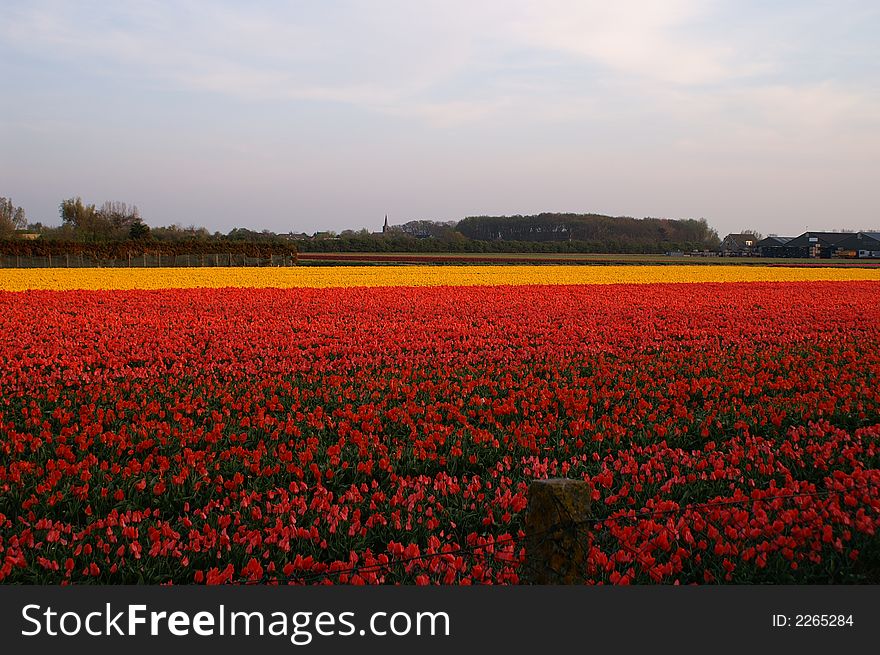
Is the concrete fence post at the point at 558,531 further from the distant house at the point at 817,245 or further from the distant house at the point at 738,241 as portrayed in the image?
the distant house at the point at 738,241

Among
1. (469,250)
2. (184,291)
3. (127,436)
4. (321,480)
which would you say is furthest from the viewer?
(469,250)

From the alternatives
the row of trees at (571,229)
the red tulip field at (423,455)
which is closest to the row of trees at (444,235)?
the row of trees at (571,229)

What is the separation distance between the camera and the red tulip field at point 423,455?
15.6ft

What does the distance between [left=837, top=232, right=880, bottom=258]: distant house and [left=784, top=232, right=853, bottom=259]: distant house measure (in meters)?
0.91

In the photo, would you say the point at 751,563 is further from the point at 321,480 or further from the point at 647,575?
the point at 321,480

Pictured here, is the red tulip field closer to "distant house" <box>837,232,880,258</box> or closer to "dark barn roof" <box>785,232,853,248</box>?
"distant house" <box>837,232,880,258</box>

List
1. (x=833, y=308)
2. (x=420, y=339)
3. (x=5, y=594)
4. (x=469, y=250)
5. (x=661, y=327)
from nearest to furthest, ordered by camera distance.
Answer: (x=5, y=594) → (x=420, y=339) → (x=661, y=327) → (x=833, y=308) → (x=469, y=250)

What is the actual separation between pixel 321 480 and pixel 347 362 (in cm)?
603

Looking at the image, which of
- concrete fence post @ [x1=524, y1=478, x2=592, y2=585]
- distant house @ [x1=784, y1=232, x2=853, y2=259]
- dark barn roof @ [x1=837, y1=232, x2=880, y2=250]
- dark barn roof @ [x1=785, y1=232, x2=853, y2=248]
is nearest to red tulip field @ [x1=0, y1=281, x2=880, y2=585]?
concrete fence post @ [x1=524, y1=478, x2=592, y2=585]

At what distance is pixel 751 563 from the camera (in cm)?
475

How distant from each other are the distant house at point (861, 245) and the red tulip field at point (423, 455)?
112 m

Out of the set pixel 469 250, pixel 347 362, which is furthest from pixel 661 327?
pixel 469 250

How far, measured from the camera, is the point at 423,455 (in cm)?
675

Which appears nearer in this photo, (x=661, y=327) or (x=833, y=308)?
(x=661, y=327)
